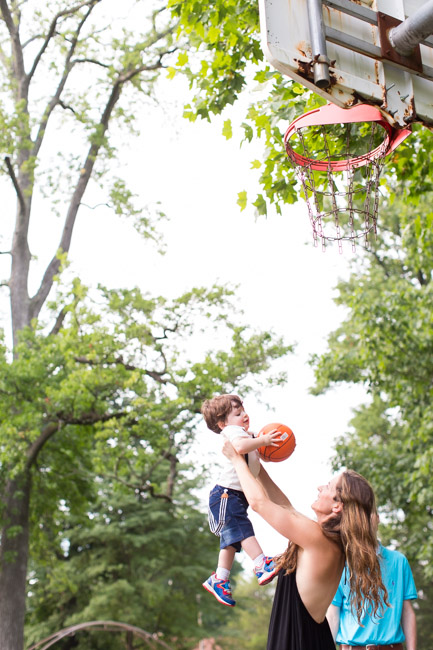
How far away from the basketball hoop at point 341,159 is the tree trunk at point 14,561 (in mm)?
11191

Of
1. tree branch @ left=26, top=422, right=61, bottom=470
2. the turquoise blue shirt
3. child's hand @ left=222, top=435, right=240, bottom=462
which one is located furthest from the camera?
tree branch @ left=26, top=422, right=61, bottom=470

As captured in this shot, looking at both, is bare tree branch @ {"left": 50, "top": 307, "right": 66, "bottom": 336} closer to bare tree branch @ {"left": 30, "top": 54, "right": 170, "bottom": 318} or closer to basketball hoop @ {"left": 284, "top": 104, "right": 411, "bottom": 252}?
bare tree branch @ {"left": 30, "top": 54, "right": 170, "bottom": 318}

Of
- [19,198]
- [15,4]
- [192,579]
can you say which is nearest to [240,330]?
[19,198]

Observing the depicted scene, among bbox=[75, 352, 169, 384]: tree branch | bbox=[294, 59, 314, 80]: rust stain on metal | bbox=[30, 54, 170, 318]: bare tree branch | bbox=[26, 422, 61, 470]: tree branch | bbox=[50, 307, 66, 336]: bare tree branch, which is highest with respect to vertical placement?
bbox=[30, 54, 170, 318]: bare tree branch

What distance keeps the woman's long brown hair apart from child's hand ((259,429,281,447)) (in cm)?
42

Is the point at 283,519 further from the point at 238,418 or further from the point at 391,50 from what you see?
the point at 391,50

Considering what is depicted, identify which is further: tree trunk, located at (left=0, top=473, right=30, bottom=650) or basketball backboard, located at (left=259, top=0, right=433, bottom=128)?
tree trunk, located at (left=0, top=473, right=30, bottom=650)

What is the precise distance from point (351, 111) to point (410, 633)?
322cm

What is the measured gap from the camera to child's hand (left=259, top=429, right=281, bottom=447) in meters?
3.83

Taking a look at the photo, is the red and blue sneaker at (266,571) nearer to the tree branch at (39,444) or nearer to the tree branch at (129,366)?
the tree branch at (129,366)

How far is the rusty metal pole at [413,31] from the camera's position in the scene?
11.4 feet

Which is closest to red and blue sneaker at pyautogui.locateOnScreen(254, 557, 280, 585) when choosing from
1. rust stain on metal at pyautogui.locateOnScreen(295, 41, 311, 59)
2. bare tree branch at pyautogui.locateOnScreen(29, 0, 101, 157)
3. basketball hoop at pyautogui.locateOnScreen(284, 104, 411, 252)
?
basketball hoop at pyautogui.locateOnScreen(284, 104, 411, 252)

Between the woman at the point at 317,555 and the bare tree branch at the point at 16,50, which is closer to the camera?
the woman at the point at 317,555

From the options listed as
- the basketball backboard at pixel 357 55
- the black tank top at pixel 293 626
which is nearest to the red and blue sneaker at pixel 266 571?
the black tank top at pixel 293 626
